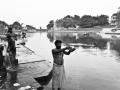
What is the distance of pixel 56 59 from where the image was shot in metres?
6.49

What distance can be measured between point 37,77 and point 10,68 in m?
1.75

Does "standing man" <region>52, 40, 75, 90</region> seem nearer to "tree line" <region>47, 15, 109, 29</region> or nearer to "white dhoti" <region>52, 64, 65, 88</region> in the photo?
"white dhoti" <region>52, 64, 65, 88</region>

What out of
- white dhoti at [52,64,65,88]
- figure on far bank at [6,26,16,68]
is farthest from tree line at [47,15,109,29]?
white dhoti at [52,64,65,88]

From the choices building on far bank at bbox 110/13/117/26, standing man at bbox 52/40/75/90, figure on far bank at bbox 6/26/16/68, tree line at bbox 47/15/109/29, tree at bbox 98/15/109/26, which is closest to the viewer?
standing man at bbox 52/40/75/90

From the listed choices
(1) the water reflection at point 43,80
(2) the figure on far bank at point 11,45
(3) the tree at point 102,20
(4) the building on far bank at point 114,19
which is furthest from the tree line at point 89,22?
(1) the water reflection at point 43,80

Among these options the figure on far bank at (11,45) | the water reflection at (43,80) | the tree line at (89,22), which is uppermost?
the tree line at (89,22)

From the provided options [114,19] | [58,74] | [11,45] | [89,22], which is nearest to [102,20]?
[89,22]

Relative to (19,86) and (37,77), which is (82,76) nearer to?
(37,77)

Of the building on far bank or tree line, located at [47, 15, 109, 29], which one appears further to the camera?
the building on far bank

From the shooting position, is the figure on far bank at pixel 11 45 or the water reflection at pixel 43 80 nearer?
the water reflection at pixel 43 80

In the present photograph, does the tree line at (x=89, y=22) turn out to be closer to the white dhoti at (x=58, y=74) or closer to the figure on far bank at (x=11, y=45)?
the figure on far bank at (x=11, y=45)

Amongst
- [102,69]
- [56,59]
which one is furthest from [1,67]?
[102,69]

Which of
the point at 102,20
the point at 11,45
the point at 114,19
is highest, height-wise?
the point at 114,19

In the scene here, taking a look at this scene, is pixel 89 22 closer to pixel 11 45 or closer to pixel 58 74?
pixel 11 45
